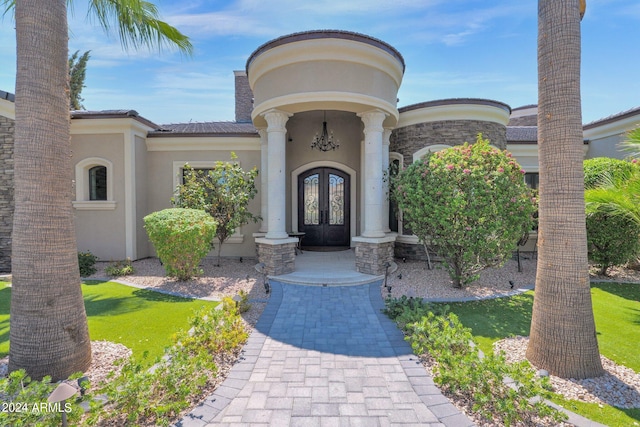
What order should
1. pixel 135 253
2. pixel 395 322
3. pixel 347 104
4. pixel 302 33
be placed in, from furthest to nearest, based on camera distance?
pixel 135 253 < pixel 347 104 < pixel 302 33 < pixel 395 322

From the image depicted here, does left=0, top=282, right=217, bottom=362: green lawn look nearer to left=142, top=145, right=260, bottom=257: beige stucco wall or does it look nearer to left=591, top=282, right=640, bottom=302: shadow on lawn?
left=142, top=145, right=260, bottom=257: beige stucco wall

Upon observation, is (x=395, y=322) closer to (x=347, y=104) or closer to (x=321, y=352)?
(x=321, y=352)

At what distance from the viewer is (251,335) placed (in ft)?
15.9

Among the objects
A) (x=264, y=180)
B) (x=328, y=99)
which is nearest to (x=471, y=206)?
(x=328, y=99)

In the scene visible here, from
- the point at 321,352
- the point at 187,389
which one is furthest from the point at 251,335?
the point at 187,389

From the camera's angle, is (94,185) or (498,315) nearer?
(498,315)

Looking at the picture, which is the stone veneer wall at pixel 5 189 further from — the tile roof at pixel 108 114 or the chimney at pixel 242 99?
the chimney at pixel 242 99

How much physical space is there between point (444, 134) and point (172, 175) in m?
9.85

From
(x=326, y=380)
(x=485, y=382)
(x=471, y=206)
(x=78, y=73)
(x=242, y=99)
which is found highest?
(x=78, y=73)

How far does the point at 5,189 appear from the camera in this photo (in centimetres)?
951

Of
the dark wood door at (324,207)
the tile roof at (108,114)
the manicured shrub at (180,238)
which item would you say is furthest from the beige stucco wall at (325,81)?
the tile roof at (108,114)

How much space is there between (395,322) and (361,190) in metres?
6.80

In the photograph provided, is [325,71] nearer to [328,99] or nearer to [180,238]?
[328,99]

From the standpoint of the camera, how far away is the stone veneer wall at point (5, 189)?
31.0 ft
